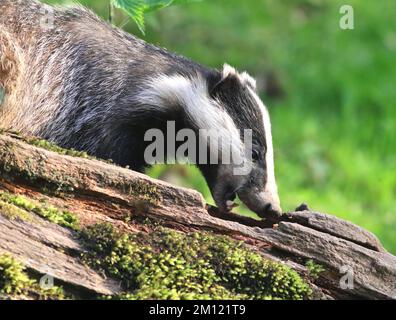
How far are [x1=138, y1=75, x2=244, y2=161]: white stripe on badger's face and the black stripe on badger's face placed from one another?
0.06m

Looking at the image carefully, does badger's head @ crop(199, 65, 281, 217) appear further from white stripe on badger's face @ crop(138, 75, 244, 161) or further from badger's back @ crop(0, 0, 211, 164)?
badger's back @ crop(0, 0, 211, 164)

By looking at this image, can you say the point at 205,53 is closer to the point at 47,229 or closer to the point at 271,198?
the point at 271,198

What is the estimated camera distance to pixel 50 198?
421 centimetres

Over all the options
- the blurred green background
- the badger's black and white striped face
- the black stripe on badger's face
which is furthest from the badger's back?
the blurred green background

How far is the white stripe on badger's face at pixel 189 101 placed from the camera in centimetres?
520

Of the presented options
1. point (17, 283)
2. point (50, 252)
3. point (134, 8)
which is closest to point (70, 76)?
point (134, 8)

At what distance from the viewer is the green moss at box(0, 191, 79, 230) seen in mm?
4055

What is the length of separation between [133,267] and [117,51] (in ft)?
6.35

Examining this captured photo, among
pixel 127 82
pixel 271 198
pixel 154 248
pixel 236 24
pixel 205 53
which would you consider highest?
pixel 236 24

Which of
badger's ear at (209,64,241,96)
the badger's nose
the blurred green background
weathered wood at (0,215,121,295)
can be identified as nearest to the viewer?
weathered wood at (0,215,121,295)

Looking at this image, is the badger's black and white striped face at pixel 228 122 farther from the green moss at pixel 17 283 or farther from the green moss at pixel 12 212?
the green moss at pixel 17 283

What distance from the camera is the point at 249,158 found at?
16.7 ft

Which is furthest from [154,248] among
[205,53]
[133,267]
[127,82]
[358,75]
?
[358,75]

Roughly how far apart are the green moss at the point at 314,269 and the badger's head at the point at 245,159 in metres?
0.79
